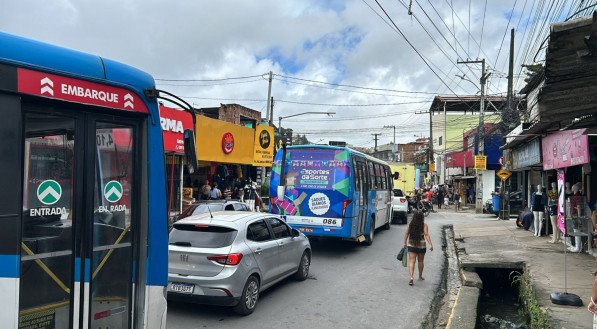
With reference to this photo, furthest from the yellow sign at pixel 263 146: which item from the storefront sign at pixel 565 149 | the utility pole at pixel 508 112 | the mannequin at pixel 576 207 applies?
the mannequin at pixel 576 207

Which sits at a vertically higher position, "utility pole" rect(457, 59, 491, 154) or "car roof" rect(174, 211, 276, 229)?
"utility pole" rect(457, 59, 491, 154)

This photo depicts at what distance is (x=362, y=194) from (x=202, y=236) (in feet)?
23.8

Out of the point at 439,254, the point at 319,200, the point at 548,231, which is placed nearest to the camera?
the point at 319,200

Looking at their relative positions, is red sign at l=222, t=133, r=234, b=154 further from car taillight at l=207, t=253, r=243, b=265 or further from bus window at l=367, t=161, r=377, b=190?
car taillight at l=207, t=253, r=243, b=265

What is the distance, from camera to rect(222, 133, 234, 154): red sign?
22.9 metres

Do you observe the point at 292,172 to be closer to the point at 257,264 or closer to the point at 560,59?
the point at 257,264

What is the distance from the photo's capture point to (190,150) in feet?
14.4

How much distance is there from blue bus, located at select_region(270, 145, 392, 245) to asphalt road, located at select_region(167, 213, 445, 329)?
0.94 m

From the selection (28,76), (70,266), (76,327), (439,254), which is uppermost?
(28,76)

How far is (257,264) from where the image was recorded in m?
7.50

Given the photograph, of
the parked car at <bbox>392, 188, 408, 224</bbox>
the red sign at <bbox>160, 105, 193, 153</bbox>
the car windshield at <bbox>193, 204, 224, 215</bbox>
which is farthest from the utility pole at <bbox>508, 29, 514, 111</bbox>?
the car windshield at <bbox>193, 204, 224, 215</bbox>

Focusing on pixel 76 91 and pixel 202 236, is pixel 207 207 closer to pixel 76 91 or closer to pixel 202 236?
pixel 202 236


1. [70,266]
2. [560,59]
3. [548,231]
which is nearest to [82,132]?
[70,266]

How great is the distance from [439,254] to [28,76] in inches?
511
